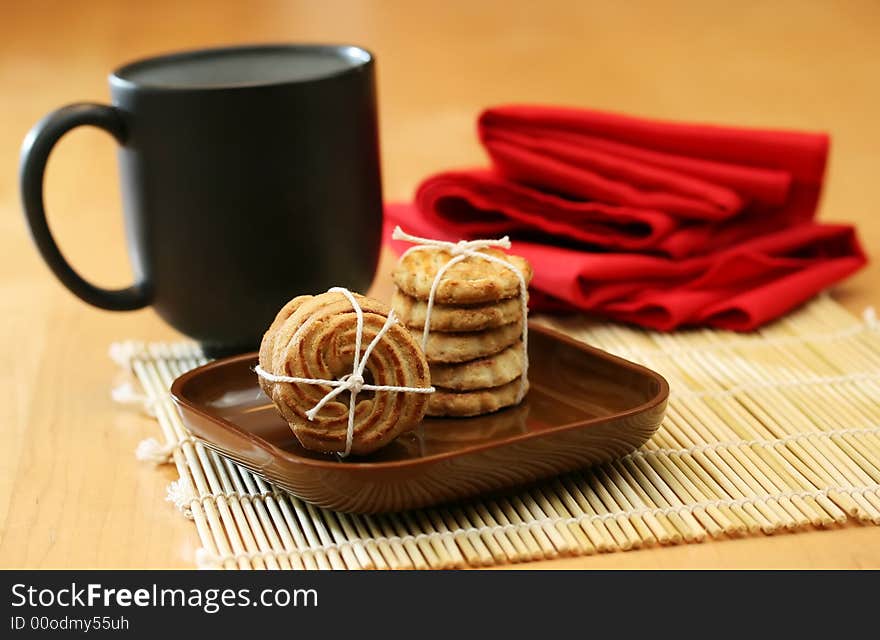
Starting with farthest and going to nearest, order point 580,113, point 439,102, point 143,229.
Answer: point 439,102
point 580,113
point 143,229

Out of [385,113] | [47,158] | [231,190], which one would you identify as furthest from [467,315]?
[385,113]

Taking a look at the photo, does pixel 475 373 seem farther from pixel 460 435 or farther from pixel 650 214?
pixel 650 214

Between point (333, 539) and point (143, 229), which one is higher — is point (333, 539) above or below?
below

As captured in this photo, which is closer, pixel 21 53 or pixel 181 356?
pixel 181 356

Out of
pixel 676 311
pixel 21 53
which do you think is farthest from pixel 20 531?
pixel 21 53

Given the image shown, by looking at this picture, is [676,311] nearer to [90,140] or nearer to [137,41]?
[90,140]
